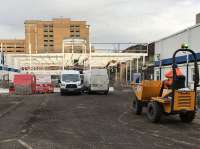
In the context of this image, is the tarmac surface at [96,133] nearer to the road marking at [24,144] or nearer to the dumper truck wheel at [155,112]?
the road marking at [24,144]

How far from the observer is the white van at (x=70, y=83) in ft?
130

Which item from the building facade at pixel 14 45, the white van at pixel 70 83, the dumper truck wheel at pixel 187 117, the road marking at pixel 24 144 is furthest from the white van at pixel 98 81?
the building facade at pixel 14 45

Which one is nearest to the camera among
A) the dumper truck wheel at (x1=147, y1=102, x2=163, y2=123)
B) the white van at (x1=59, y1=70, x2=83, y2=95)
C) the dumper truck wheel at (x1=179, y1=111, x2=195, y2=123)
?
the dumper truck wheel at (x1=147, y1=102, x2=163, y2=123)

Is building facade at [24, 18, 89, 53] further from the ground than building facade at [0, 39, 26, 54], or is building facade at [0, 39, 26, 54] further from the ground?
building facade at [24, 18, 89, 53]

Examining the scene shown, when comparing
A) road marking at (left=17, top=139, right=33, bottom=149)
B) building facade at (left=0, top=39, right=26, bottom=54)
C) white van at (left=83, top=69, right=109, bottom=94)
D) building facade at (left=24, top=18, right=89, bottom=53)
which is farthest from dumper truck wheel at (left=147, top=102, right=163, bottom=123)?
building facade at (left=0, top=39, right=26, bottom=54)

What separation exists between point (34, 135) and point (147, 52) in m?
42.6

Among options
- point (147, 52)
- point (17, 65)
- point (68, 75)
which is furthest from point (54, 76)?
point (68, 75)

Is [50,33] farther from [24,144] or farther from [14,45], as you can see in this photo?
[24,144]

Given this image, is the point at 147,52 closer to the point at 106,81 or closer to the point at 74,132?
the point at 106,81

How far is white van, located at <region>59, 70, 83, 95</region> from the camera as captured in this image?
1562 inches

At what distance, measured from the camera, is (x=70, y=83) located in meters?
39.8

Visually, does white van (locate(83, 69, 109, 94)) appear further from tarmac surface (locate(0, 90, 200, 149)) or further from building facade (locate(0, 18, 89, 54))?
building facade (locate(0, 18, 89, 54))

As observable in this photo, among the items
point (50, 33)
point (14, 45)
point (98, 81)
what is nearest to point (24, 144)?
point (98, 81)

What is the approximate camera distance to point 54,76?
69188mm
